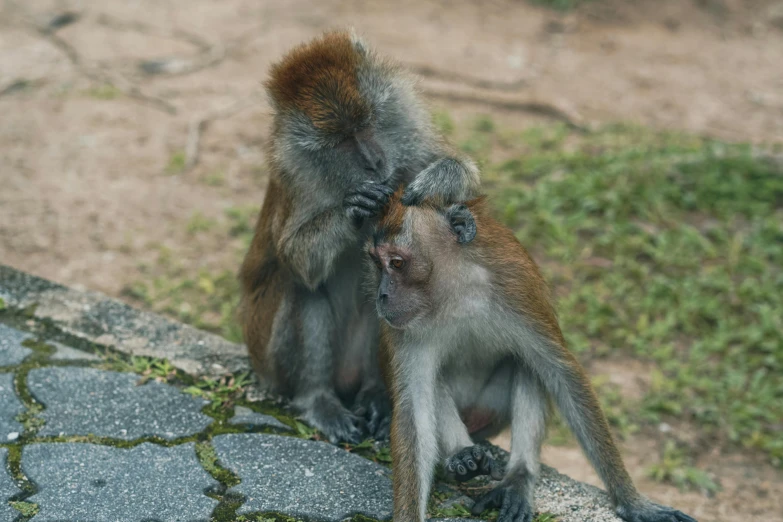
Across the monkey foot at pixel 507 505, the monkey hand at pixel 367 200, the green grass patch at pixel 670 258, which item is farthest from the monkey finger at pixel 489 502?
the green grass patch at pixel 670 258

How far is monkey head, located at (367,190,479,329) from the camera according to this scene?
11.5ft

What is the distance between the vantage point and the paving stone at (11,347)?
4.34 meters

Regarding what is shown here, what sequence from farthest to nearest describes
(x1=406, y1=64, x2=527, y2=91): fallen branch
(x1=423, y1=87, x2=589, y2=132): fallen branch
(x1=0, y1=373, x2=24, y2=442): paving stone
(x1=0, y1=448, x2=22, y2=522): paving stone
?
(x1=406, y1=64, x2=527, y2=91): fallen branch
(x1=423, y1=87, x2=589, y2=132): fallen branch
(x1=0, y1=373, x2=24, y2=442): paving stone
(x1=0, y1=448, x2=22, y2=522): paving stone

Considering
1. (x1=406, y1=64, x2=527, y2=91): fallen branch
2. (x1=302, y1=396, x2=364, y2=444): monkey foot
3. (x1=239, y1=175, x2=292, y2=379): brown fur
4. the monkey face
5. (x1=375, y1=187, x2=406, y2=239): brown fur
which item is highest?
(x1=406, y1=64, x2=527, y2=91): fallen branch

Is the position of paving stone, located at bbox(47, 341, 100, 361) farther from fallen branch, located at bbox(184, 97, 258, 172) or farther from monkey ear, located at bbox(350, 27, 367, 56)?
fallen branch, located at bbox(184, 97, 258, 172)

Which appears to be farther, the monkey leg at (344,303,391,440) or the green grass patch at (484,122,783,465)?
the green grass patch at (484,122,783,465)

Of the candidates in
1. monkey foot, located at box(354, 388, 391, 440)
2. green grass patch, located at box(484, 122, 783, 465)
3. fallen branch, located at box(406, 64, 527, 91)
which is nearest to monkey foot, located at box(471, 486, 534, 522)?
monkey foot, located at box(354, 388, 391, 440)

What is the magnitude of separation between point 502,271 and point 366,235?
78cm

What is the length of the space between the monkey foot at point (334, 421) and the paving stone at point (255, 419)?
14cm

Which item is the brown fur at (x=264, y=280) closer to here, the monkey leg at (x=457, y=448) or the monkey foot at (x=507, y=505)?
the monkey leg at (x=457, y=448)

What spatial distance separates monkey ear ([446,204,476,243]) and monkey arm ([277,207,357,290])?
66 centimetres

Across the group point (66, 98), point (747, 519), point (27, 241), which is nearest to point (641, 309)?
point (747, 519)

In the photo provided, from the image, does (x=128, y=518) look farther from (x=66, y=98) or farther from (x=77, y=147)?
(x=66, y=98)

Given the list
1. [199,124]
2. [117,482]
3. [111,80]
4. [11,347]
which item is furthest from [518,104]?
[117,482]
